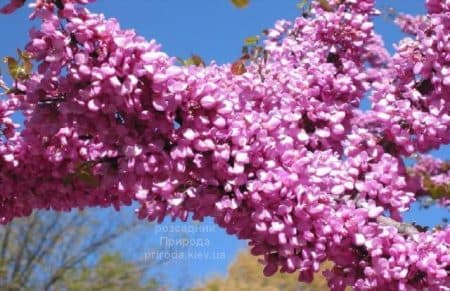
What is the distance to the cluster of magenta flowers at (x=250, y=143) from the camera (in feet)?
7.95

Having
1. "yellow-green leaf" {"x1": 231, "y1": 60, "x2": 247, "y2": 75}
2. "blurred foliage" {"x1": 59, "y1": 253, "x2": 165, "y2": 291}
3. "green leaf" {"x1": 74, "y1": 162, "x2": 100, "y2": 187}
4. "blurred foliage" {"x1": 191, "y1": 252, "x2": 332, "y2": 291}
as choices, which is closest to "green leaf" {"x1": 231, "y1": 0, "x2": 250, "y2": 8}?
"yellow-green leaf" {"x1": 231, "y1": 60, "x2": 247, "y2": 75}

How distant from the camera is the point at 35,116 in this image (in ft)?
8.78

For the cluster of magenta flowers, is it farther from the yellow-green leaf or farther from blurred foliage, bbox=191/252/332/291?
blurred foliage, bbox=191/252/332/291

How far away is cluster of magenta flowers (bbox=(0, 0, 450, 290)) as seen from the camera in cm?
242

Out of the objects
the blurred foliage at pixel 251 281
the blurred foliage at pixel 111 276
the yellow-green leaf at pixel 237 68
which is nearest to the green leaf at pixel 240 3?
the yellow-green leaf at pixel 237 68

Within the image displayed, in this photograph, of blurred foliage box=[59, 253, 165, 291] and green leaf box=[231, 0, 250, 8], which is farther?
blurred foliage box=[59, 253, 165, 291]

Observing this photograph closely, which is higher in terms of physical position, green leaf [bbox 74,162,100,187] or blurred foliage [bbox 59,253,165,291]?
blurred foliage [bbox 59,253,165,291]

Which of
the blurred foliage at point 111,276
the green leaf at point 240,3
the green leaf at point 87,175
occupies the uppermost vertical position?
the blurred foliage at point 111,276

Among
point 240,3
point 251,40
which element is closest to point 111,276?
point 251,40

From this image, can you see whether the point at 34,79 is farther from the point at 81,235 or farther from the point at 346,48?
the point at 81,235

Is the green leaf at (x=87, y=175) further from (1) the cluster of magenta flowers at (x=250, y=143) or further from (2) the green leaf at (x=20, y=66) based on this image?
(2) the green leaf at (x=20, y=66)

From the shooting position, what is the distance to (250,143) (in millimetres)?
2605

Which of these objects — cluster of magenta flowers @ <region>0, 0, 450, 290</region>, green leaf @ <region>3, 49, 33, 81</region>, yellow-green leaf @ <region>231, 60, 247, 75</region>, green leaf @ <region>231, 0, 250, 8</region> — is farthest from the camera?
yellow-green leaf @ <region>231, 60, 247, 75</region>

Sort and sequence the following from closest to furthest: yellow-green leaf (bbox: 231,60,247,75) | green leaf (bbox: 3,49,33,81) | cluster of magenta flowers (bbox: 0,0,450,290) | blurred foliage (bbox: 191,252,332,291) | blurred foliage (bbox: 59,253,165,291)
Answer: cluster of magenta flowers (bbox: 0,0,450,290) → green leaf (bbox: 3,49,33,81) → yellow-green leaf (bbox: 231,60,247,75) → blurred foliage (bbox: 59,253,165,291) → blurred foliage (bbox: 191,252,332,291)
